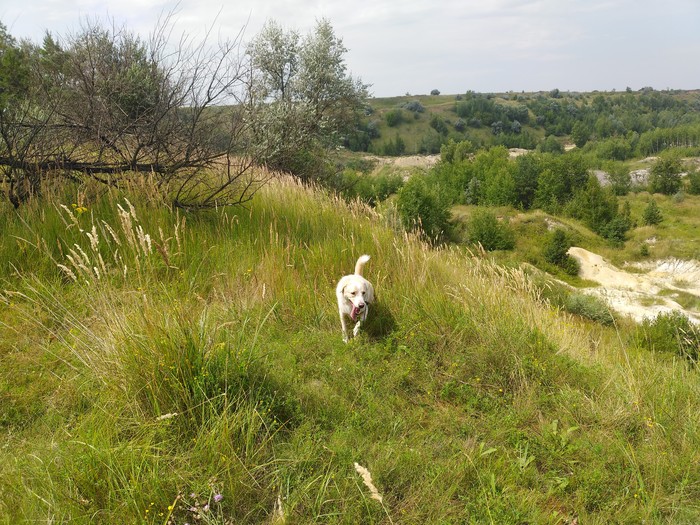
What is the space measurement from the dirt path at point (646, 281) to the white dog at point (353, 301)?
32367 millimetres

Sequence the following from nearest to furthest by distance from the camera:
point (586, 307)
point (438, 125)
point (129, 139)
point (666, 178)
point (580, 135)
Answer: point (129, 139) < point (586, 307) < point (666, 178) < point (438, 125) < point (580, 135)

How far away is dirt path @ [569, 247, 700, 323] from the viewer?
3271 centimetres

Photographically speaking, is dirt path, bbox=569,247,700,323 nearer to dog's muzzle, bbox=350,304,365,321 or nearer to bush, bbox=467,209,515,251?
bush, bbox=467,209,515,251

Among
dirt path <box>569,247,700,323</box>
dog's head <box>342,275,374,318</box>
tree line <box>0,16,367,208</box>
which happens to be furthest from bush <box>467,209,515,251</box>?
dog's head <box>342,275,374,318</box>

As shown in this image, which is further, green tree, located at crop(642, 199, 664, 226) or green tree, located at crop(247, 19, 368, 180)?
green tree, located at crop(642, 199, 664, 226)

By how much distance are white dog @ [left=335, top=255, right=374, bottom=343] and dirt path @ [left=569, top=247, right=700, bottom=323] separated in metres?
32.4

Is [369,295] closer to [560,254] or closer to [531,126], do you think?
[560,254]

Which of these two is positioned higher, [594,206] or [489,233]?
[594,206]

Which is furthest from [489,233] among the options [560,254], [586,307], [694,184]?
[694,184]

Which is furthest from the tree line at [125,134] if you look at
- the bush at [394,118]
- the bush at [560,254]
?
the bush at [394,118]

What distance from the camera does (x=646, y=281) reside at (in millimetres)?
40094

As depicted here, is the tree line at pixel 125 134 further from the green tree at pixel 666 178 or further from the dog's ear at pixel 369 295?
the green tree at pixel 666 178

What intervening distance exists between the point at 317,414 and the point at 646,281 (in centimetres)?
4691

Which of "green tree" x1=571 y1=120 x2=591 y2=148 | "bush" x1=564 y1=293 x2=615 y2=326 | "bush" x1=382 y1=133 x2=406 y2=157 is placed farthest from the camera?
"green tree" x1=571 y1=120 x2=591 y2=148
